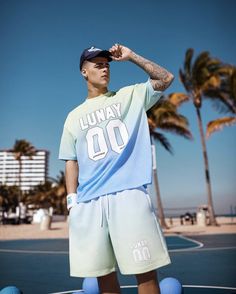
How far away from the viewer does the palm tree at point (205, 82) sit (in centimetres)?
2161

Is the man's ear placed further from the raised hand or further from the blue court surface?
the blue court surface

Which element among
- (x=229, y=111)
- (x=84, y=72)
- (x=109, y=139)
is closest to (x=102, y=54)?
(x=84, y=72)

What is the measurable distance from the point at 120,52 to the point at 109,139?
546 millimetres

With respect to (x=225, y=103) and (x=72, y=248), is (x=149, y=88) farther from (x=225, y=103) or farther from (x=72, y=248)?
(x=225, y=103)

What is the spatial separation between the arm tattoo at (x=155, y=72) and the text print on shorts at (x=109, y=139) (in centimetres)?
32

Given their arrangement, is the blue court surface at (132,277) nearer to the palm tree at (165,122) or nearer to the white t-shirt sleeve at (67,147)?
the white t-shirt sleeve at (67,147)

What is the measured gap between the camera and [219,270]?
6.26m

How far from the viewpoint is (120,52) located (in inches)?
87.7

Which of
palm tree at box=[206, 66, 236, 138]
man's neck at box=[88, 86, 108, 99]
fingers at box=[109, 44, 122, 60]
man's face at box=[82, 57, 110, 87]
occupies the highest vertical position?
palm tree at box=[206, 66, 236, 138]

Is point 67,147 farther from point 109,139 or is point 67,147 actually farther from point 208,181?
point 208,181

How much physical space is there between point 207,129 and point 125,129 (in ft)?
62.3

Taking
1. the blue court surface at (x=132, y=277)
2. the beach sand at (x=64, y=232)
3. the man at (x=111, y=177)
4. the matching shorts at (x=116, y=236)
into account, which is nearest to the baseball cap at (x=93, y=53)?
the man at (x=111, y=177)

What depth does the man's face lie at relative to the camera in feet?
7.54

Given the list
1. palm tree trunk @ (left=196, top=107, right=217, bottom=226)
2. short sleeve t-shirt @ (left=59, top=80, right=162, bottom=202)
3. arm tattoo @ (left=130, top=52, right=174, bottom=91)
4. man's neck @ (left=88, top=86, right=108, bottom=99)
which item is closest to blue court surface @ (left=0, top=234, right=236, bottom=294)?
short sleeve t-shirt @ (left=59, top=80, right=162, bottom=202)
